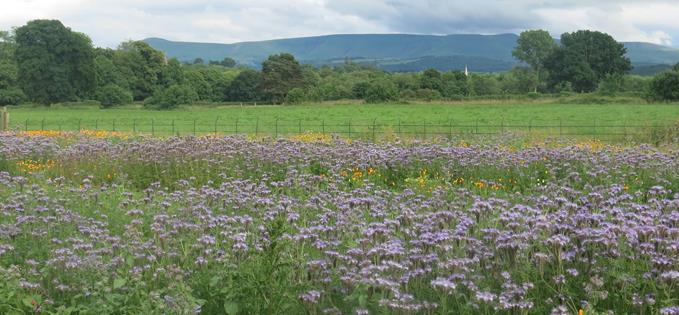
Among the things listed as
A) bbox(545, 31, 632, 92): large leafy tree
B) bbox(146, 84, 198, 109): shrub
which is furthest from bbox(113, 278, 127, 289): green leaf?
bbox(545, 31, 632, 92): large leafy tree

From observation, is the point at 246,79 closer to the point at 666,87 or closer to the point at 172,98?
the point at 172,98

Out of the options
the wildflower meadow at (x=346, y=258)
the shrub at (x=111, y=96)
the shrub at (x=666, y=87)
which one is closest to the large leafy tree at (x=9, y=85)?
the shrub at (x=111, y=96)

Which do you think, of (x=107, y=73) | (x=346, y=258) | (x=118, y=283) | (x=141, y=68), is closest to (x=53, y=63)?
(x=107, y=73)

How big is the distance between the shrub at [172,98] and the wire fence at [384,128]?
56.5ft

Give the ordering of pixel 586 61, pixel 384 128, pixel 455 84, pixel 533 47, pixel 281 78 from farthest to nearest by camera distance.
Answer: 1. pixel 533 47
2. pixel 586 61
3. pixel 281 78
4. pixel 455 84
5. pixel 384 128

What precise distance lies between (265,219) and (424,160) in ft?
22.9

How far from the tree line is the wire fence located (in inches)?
1036

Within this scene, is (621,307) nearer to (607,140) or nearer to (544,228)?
(544,228)

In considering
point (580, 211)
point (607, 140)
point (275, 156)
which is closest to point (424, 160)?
point (275, 156)

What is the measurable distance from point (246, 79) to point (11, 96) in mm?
30918

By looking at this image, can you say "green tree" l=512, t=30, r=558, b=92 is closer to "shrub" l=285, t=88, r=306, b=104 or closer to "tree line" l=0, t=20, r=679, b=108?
"tree line" l=0, t=20, r=679, b=108

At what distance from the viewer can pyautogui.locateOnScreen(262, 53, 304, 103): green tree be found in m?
89.4

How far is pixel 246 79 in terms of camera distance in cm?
9538

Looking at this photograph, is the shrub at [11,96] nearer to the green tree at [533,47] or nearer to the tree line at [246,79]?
the tree line at [246,79]
